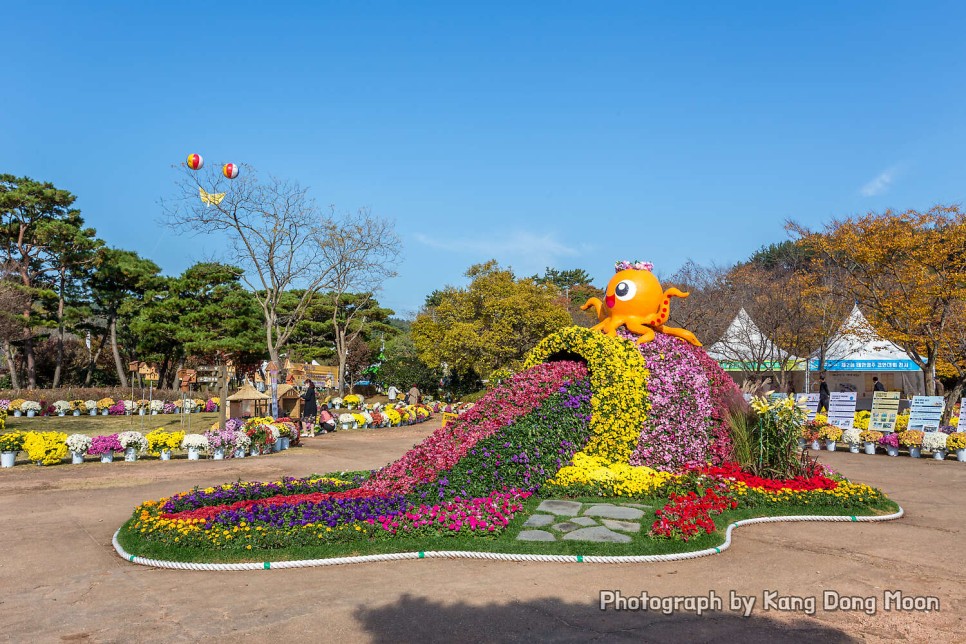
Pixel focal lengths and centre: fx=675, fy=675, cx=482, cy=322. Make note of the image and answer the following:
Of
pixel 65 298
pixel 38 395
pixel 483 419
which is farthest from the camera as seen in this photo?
pixel 65 298

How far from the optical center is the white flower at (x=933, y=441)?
14570 millimetres

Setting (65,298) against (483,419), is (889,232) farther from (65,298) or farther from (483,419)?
(65,298)

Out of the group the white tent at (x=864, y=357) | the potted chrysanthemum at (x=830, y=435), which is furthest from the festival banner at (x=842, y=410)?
the white tent at (x=864, y=357)

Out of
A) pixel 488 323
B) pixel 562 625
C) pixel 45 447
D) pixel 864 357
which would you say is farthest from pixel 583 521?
pixel 488 323

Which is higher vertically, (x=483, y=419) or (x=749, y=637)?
(x=483, y=419)

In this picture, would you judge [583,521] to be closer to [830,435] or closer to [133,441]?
[133,441]

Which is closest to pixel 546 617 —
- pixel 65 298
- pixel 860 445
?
pixel 860 445

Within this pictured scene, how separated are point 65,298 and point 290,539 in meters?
33.4

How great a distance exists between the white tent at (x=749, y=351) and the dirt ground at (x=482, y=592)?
67.7ft

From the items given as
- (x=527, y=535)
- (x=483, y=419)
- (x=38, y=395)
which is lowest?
(x=38, y=395)

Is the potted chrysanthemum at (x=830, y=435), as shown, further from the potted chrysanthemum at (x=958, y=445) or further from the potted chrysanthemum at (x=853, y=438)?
the potted chrysanthemum at (x=958, y=445)

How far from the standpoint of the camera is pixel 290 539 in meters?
6.68

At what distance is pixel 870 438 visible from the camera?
1600cm

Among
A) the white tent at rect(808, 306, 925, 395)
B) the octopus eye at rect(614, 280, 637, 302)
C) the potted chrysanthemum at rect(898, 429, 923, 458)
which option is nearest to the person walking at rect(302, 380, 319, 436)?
the octopus eye at rect(614, 280, 637, 302)
